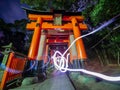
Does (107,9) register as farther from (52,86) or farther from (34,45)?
(34,45)

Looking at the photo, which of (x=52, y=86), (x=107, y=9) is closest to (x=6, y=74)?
(x=52, y=86)

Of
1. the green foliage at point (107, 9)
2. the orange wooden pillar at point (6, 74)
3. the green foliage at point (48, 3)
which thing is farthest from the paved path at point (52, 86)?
the green foliage at point (48, 3)

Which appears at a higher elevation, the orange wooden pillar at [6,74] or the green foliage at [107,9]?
the green foliage at [107,9]

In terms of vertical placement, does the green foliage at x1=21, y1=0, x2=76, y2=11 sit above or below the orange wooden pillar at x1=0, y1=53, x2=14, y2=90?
above

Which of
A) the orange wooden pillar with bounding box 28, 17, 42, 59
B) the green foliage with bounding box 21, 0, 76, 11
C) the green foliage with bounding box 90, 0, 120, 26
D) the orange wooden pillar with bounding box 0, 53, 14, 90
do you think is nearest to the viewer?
the orange wooden pillar with bounding box 0, 53, 14, 90

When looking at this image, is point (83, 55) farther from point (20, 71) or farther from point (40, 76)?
point (20, 71)

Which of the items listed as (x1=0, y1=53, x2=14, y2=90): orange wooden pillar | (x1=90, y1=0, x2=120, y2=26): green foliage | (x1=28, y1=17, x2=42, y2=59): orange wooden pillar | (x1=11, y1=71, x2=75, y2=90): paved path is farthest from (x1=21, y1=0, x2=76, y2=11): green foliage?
(x1=11, y1=71, x2=75, y2=90): paved path

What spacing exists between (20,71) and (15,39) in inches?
636

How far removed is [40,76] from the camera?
718 centimetres

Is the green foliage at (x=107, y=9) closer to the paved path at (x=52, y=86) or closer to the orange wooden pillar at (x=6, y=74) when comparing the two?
the paved path at (x=52, y=86)

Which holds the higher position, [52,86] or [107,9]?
[107,9]

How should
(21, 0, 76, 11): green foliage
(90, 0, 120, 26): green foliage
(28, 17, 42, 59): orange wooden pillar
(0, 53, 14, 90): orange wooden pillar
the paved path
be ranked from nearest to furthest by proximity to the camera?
1. the paved path
2. (0, 53, 14, 90): orange wooden pillar
3. (90, 0, 120, 26): green foliage
4. (28, 17, 42, 59): orange wooden pillar
5. (21, 0, 76, 11): green foliage

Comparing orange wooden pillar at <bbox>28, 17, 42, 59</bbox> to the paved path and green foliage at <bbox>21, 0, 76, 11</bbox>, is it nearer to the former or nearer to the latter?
the paved path

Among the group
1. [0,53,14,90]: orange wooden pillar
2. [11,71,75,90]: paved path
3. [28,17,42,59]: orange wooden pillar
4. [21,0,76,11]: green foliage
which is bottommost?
[11,71,75,90]: paved path
